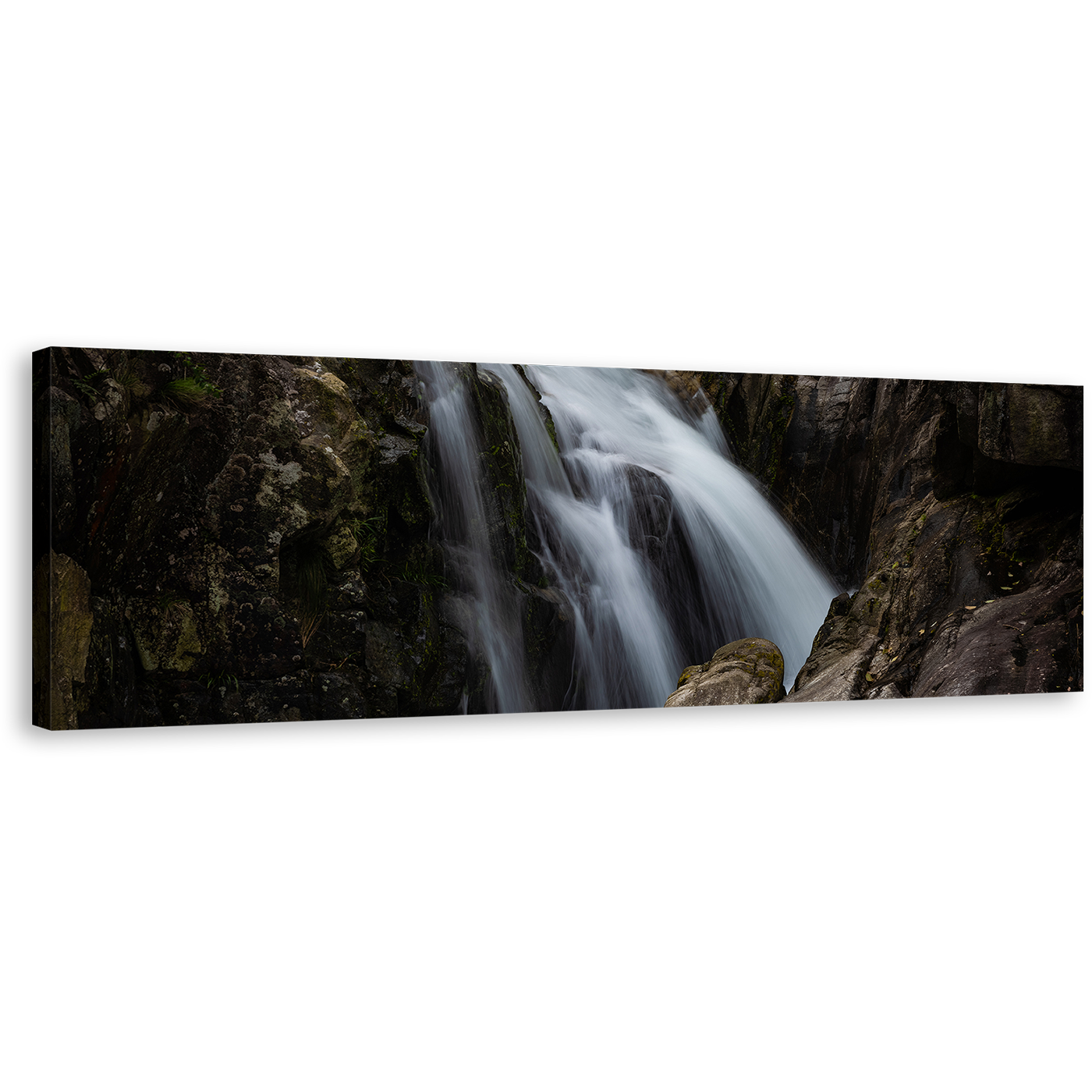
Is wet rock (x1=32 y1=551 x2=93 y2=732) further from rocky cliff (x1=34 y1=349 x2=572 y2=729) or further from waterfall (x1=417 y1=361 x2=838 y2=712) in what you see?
waterfall (x1=417 y1=361 x2=838 y2=712)

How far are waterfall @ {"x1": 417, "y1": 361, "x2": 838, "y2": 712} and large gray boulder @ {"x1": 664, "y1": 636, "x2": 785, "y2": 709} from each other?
55mm

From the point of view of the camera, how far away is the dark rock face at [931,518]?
516 centimetres

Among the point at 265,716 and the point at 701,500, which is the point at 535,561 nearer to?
the point at 701,500

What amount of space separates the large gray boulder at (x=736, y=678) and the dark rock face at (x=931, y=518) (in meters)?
0.18

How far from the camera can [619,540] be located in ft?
16.1

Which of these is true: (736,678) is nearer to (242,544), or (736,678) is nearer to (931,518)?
(931,518)

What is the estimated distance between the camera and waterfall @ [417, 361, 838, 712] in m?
4.55

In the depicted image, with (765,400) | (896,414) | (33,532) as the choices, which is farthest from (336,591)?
(896,414)

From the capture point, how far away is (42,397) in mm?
3701

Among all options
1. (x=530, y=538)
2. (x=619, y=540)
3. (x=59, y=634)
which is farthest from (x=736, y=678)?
(x=59, y=634)

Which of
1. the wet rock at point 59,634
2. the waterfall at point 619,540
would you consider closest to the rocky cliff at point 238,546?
the wet rock at point 59,634

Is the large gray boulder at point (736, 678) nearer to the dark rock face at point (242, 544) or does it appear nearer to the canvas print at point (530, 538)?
the canvas print at point (530, 538)

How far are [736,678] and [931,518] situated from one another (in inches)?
57.9

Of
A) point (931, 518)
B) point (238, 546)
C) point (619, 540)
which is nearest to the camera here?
point (238, 546)
